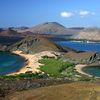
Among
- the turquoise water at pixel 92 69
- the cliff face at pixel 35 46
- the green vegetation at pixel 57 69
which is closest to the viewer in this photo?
the green vegetation at pixel 57 69

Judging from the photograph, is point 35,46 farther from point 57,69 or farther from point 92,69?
point 57,69

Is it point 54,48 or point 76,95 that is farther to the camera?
point 54,48

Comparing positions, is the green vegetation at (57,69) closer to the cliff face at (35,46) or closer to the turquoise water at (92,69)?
the turquoise water at (92,69)

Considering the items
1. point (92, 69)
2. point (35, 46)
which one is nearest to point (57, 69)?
point (92, 69)

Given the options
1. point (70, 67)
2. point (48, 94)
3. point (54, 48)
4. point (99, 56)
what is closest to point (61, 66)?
point (70, 67)

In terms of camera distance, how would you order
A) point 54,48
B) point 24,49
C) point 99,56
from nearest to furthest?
point 99,56 → point 54,48 → point 24,49

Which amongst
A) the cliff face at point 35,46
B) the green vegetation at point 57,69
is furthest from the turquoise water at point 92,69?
the cliff face at point 35,46

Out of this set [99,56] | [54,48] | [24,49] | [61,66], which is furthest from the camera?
[24,49]

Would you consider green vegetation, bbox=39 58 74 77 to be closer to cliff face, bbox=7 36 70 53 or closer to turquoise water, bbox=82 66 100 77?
turquoise water, bbox=82 66 100 77

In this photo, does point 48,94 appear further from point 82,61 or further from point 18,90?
point 82,61
